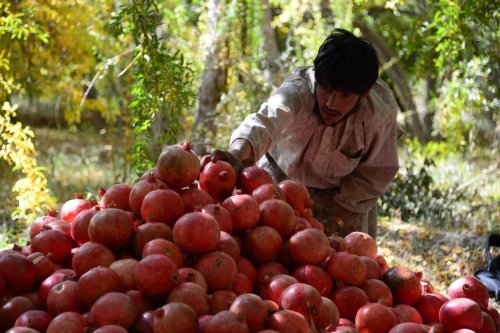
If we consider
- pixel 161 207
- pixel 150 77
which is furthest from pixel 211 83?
pixel 161 207

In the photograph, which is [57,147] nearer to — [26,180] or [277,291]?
[26,180]

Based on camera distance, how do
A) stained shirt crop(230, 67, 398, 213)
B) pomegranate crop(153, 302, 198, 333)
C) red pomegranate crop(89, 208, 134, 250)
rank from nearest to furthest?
pomegranate crop(153, 302, 198, 333), red pomegranate crop(89, 208, 134, 250), stained shirt crop(230, 67, 398, 213)

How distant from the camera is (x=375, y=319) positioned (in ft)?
6.53

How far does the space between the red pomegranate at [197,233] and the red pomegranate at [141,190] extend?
0.25 metres

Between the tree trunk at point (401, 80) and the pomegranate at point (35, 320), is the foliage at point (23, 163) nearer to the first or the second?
the pomegranate at point (35, 320)

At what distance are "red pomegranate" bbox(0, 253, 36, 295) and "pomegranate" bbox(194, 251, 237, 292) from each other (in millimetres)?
533

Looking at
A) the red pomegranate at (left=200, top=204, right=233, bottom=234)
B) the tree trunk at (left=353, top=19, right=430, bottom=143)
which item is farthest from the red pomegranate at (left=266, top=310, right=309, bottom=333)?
the tree trunk at (left=353, top=19, right=430, bottom=143)

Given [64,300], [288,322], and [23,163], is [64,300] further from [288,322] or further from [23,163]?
[23,163]

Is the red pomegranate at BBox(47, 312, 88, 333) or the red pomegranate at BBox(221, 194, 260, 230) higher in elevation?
the red pomegranate at BBox(221, 194, 260, 230)

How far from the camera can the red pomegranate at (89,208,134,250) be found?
6.82 feet

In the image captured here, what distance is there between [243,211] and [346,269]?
0.39m

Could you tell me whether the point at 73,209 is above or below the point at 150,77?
below

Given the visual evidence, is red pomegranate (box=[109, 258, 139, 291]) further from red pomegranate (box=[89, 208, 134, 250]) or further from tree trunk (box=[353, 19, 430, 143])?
tree trunk (box=[353, 19, 430, 143])

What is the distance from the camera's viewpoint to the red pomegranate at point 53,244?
7.18 feet
